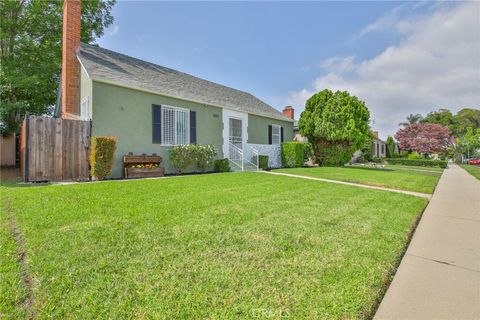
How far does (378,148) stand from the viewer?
3975 cm

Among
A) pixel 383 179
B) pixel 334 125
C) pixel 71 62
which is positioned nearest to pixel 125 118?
pixel 71 62

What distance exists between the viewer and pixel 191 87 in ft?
47.8

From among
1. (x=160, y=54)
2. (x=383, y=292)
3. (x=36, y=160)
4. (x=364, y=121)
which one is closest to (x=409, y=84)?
(x=364, y=121)

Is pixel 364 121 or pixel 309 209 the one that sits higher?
pixel 364 121

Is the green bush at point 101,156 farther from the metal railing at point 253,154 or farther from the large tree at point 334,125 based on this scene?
the large tree at point 334,125

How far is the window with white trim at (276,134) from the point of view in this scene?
18.3 m

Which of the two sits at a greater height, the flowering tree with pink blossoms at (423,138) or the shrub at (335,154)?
the flowering tree with pink blossoms at (423,138)

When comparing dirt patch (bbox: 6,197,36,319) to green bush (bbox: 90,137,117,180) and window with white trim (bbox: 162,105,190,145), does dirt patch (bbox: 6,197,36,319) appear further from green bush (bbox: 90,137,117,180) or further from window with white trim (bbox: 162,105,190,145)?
window with white trim (bbox: 162,105,190,145)

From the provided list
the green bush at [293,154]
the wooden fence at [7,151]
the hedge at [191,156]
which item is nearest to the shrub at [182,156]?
the hedge at [191,156]

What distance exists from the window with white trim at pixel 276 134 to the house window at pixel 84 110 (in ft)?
38.8

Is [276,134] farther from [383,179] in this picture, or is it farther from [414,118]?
[414,118]

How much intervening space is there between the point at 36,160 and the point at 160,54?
422 inches

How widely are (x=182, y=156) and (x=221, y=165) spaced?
2397 mm

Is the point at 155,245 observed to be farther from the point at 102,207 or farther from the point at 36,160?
the point at 36,160
